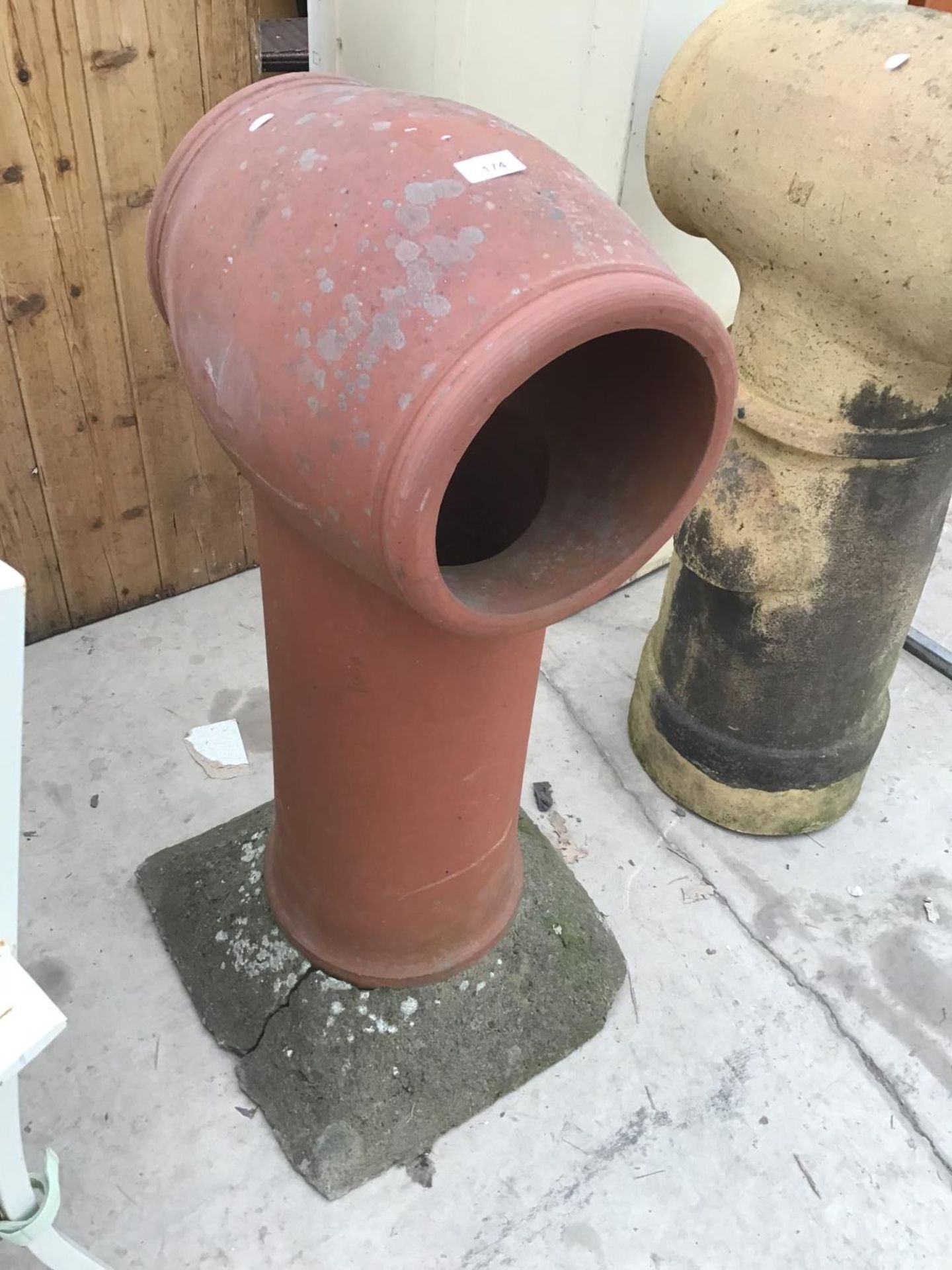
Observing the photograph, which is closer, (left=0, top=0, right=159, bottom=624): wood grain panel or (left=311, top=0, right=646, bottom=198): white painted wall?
(left=0, top=0, right=159, bottom=624): wood grain panel

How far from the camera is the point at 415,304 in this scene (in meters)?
0.90

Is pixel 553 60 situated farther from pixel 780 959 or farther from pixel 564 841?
pixel 780 959

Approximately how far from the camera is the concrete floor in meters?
1.58

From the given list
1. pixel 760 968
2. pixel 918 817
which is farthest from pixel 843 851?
pixel 760 968

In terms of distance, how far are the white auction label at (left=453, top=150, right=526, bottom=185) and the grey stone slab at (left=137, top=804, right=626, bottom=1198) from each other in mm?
1344

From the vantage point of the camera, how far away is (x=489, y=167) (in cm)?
98

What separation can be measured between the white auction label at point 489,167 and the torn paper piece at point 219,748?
159 centimetres

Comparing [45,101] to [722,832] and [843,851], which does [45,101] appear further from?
[843,851]

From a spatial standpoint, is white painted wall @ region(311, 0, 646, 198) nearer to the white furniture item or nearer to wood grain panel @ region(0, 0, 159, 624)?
wood grain panel @ region(0, 0, 159, 624)

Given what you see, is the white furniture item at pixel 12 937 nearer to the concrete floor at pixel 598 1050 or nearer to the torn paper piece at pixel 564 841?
the concrete floor at pixel 598 1050

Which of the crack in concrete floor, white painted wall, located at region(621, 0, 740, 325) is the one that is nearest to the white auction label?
white painted wall, located at region(621, 0, 740, 325)

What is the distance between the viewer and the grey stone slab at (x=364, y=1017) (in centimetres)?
165

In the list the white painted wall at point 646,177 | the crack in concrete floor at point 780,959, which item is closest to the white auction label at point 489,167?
the white painted wall at point 646,177

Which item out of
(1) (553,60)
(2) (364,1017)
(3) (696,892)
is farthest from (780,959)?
(1) (553,60)
